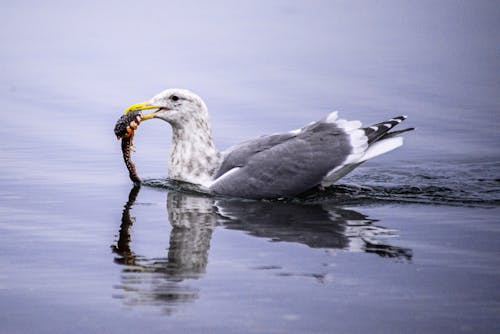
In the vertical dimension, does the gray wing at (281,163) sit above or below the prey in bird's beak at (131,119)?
below

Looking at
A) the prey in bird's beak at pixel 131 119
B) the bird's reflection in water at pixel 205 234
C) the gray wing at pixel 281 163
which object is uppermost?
the prey in bird's beak at pixel 131 119

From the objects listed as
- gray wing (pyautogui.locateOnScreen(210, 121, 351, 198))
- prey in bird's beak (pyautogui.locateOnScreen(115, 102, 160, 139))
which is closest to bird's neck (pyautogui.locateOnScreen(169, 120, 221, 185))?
gray wing (pyautogui.locateOnScreen(210, 121, 351, 198))

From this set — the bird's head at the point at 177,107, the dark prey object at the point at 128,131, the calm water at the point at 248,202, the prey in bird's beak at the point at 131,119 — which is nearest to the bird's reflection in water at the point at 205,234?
the calm water at the point at 248,202

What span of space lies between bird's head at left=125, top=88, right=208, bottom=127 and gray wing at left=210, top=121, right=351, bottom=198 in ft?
2.48

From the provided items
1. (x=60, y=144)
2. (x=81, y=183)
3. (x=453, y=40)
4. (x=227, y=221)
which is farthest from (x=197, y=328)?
(x=453, y=40)

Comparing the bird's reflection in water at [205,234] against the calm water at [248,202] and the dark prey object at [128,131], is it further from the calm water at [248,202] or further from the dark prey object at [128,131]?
the dark prey object at [128,131]

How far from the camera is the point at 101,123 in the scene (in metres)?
14.7

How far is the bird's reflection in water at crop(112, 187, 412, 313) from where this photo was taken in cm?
780

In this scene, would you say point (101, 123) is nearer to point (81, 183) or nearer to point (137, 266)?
point (81, 183)

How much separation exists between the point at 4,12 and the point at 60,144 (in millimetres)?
11154

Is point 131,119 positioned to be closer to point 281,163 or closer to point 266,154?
point 266,154

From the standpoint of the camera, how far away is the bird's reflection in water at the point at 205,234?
7.80 meters

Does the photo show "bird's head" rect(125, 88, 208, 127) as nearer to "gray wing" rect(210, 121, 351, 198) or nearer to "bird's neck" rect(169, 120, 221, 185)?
"bird's neck" rect(169, 120, 221, 185)

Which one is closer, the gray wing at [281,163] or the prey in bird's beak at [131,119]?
the gray wing at [281,163]
